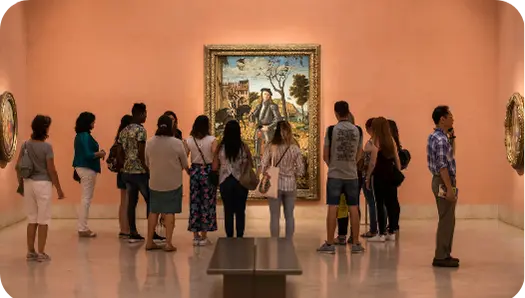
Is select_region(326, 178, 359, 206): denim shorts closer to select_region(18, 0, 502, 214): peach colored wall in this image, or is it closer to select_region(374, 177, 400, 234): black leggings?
select_region(374, 177, 400, 234): black leggings

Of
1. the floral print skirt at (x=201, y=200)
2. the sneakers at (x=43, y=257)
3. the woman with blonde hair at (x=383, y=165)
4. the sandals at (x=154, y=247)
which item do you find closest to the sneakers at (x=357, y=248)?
the woman with blonde hair at (x=383, y=165)

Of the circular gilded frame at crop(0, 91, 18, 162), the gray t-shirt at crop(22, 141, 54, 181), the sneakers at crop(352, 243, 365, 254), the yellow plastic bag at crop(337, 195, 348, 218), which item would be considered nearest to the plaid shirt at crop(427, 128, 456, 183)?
the sneakers at crop(352, 243, 365, 254)

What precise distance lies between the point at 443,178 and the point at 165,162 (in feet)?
13.6

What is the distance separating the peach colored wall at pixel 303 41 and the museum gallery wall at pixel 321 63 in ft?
0.07

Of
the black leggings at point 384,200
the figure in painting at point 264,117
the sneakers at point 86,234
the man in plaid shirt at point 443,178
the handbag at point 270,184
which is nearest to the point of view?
the man in plaid shirt at point 443,178

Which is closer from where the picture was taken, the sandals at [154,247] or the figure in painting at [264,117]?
the sandals at [154,247]

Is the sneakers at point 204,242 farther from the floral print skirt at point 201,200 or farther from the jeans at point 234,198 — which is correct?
the jeans at point 234,198

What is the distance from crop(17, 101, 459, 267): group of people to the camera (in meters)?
11.0

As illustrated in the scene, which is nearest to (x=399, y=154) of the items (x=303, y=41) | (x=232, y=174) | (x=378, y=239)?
(x=378, y=239)

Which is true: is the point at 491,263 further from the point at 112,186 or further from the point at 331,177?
the point at 112,186

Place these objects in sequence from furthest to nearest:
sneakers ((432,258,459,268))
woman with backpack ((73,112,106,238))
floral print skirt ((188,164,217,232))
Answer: woman with backpack ((73,112,106,238)), floral print skirt ((188,164,217,232)), sneakers ((432,258,459,268))

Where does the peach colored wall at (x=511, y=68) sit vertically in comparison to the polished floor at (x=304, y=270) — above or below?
above

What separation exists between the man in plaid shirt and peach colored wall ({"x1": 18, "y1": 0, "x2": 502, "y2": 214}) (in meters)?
6.24

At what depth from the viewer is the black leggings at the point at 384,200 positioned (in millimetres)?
12812
